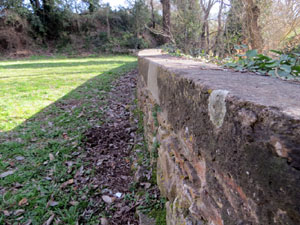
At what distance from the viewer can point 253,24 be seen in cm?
398

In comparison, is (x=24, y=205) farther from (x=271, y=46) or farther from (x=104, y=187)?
(x=271, y=46)

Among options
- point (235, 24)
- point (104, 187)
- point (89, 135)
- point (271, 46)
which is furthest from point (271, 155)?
point (235, 24)

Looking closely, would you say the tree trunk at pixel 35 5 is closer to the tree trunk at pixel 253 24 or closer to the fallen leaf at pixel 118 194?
the tree trunk at pixel 253 24

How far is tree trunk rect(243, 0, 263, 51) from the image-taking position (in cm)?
392

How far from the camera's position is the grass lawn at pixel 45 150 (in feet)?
7.52

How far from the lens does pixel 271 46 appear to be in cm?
370

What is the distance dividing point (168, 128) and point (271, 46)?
2.88 metres

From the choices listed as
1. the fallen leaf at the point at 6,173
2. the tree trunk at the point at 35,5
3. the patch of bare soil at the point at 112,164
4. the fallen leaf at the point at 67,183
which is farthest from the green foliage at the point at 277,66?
the tree trunk at the point at 35,5

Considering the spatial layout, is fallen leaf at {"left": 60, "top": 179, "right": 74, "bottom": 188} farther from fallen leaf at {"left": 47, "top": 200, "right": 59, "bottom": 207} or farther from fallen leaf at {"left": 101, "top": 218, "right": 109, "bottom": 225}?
fallen leaf at {"left": 101, "top": 218, "right": 109, "bottom": 225}

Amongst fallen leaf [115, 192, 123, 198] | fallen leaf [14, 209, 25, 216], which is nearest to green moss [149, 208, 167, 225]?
fallen leaf [115, 192, 123, 198]

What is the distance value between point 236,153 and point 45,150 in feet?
10.2

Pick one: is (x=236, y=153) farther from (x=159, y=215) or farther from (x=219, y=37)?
(x=219, y=37)

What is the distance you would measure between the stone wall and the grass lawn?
1.37m

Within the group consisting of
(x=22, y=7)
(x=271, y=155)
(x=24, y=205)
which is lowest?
(x=24, y=205)
